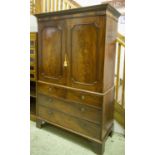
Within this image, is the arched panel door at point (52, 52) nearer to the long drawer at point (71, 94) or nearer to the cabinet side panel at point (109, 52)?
the long drawer at point (71, 94)

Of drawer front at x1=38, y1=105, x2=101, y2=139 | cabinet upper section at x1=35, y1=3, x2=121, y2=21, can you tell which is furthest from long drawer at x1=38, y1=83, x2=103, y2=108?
cabinet upper section at x1=35, y1=3, x2=121, y2=21

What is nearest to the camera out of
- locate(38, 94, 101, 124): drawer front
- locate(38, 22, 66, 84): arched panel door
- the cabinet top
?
the cabinet top

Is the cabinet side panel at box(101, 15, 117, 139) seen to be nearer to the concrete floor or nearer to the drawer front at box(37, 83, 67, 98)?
the concrete floor

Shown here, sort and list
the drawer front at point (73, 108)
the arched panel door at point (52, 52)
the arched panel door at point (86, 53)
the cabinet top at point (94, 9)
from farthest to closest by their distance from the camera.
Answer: the arched panel door at point (52, 52)
the drawer front at point (73, 108)
the arched panel door at point (86, 53)
the cabinet top at point (94, 9)

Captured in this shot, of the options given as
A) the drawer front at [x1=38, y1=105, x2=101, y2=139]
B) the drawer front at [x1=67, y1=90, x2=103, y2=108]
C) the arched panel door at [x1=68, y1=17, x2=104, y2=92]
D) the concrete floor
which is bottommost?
the concrete floor

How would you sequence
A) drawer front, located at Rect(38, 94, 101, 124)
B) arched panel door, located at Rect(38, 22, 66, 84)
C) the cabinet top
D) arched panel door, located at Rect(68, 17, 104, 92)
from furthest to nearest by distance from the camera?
arched panel door, located at Rect(38, 22, 66, 84), drawer front, located at Rect(38, 94, 101, 124), arched panel door, located at Rect(68, 17, 104, 92), the cabinet top

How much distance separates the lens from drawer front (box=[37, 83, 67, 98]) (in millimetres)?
2062

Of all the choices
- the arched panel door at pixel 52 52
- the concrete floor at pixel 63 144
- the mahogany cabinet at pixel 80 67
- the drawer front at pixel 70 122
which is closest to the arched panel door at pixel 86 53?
the mahogany cabinet at pixel 80 67

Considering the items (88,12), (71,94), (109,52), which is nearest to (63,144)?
(71,94)

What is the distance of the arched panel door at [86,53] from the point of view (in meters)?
1.69

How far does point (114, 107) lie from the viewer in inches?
88.5

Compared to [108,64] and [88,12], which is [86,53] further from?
[88,12]

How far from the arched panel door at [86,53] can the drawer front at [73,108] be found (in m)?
0.26

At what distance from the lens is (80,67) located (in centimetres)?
185
